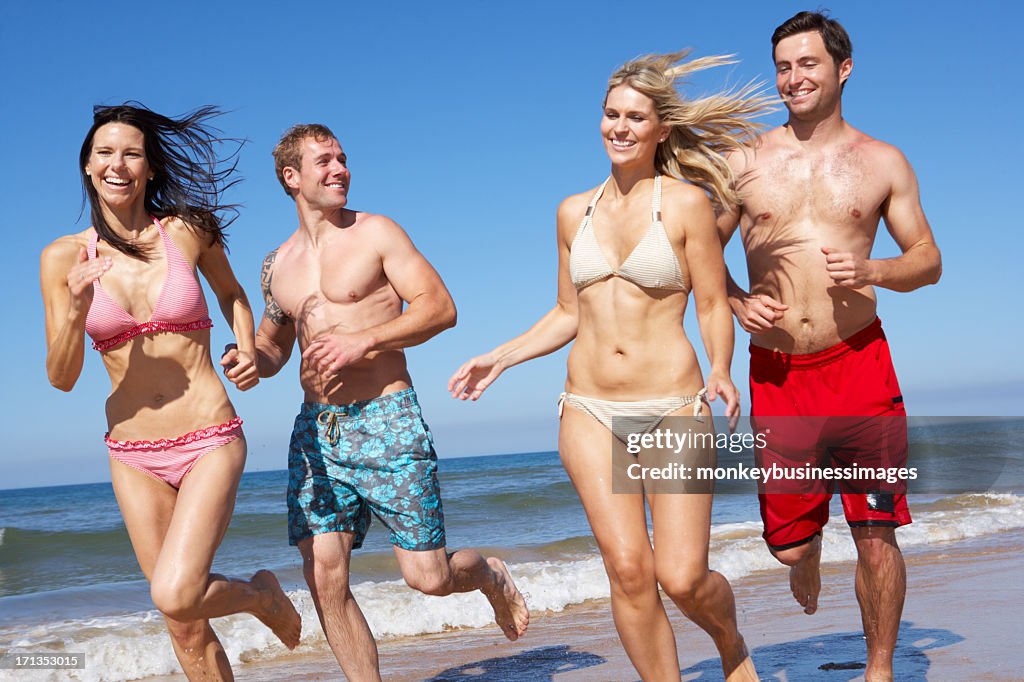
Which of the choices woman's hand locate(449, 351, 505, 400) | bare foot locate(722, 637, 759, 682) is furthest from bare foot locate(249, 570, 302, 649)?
bare foot locate(722, 637, 759, 682)

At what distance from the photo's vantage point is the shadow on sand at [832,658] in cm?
517

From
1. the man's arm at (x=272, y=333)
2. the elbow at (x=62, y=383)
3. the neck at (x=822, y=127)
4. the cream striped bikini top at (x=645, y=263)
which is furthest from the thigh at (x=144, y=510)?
the neck at (x=822, y=127)

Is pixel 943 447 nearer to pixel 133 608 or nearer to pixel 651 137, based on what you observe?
pixel 133 608

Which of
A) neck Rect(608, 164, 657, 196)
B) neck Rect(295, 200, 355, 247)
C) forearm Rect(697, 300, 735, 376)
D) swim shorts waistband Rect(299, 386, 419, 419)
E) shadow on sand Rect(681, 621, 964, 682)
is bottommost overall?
shadow on sand Rect(681, 621, 964, 682)

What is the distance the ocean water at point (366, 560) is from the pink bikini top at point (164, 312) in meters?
3.38

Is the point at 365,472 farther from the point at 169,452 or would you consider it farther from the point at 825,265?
the point at 825,265

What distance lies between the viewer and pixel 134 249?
14.0 ft

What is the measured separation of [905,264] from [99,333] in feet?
10.5

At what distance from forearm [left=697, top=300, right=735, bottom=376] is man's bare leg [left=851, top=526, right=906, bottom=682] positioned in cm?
122

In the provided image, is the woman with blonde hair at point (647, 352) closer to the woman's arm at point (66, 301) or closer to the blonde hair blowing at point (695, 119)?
the blonde hair blowing at point (695, 119)

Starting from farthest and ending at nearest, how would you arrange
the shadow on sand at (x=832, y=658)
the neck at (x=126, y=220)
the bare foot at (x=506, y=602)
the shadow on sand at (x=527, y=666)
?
the shadow on sand at (x=527, y=666) → the bare foot at (x=506, y=602) → the shadow on sand at (x=832, y=658) → the neck at (x=126, y=220)

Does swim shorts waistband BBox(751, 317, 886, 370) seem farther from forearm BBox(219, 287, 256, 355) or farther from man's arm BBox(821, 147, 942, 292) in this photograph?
forearm BBox(219, 287, 256, 355)

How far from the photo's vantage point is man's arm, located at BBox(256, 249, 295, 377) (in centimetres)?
492

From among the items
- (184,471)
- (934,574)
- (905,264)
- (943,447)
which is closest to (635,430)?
(905,264)
